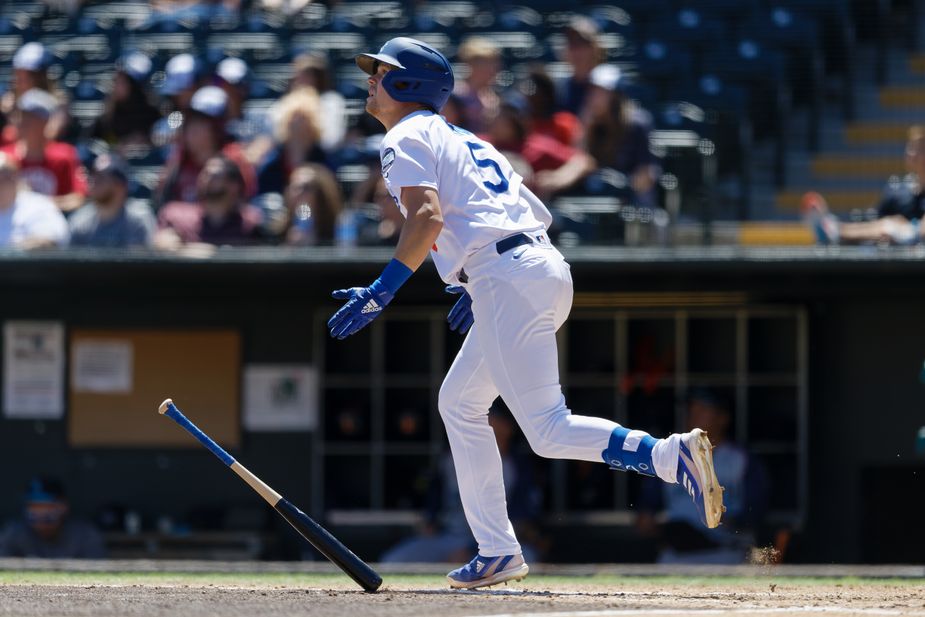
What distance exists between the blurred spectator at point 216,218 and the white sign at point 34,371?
1.19 meters

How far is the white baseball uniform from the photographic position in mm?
4945

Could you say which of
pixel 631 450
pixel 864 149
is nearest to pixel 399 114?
pixel 631 450

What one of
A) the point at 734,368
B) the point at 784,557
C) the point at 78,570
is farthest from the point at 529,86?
the point at 78,570

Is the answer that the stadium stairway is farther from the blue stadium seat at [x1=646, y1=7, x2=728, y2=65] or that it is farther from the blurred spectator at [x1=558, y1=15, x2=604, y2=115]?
the blurred spectator at [x1=558, y1=15, x2=604, y2=115]

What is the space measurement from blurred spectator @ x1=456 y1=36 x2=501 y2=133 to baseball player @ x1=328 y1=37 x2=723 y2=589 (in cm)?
452

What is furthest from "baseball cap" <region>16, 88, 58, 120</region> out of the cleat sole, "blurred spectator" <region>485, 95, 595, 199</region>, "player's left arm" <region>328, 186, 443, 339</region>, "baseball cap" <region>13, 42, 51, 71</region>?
the cleat sole

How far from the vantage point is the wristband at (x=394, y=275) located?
4.85 metres

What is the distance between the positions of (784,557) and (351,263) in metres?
2.88

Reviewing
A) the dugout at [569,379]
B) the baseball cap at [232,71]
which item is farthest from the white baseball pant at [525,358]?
the baseball cap at [232,71]

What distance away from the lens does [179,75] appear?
34.9ft

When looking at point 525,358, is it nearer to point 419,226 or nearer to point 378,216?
point 419,226

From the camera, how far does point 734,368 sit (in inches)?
380

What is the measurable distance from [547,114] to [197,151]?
81.4 inches

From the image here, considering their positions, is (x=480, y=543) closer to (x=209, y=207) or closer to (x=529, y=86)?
(x=209, y=207)
